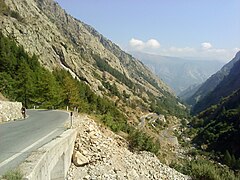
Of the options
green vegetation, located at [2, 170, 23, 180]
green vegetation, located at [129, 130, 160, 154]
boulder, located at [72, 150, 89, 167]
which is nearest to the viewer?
green vegetation, located at [2, 170, 23, 180]

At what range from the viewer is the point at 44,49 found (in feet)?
399

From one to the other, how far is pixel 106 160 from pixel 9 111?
1310cm

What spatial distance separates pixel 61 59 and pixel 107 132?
373 ft

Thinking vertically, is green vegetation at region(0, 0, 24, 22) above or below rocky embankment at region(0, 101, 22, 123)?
above

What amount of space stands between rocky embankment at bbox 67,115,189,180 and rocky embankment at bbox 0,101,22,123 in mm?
7239

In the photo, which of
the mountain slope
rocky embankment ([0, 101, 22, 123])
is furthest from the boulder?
the mountain slope

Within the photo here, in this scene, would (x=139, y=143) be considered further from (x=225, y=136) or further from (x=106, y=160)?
(x=225, y=136)

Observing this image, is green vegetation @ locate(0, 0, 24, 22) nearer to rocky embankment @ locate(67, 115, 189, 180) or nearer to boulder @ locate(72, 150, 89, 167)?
rocky embankment @ locate(67, 115, 189, 180)

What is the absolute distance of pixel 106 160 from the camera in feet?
60.3

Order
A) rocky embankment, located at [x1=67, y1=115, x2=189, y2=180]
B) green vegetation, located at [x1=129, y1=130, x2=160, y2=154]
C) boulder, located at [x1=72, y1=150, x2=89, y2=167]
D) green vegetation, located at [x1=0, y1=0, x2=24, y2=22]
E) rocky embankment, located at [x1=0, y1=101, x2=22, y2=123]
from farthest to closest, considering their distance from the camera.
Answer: green vegetation, located at [x1=0, y1=0, x2=24, y2=22] < rocky embankment, located at [x1=0, y1=101, x2=22, y2=123] < green vegetation, located at [x1=129, y1=130, x2=160, y2=154] < boulder, located at [x1=72, y1=150, x2=89, y2=167] < rocky embankment, located at [x1=67, y1=115, x2=189, y2=180]

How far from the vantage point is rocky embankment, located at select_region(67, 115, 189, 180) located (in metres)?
17.3

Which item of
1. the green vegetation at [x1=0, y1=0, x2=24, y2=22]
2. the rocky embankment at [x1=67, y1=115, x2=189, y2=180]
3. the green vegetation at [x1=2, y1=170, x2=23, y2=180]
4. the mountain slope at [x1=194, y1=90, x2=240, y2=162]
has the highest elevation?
the green vegetation at [x1=0, y1=0, x2=24, y2=22]

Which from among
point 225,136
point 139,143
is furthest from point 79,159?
point 225,136

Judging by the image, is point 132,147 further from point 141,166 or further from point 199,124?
point 199,124
